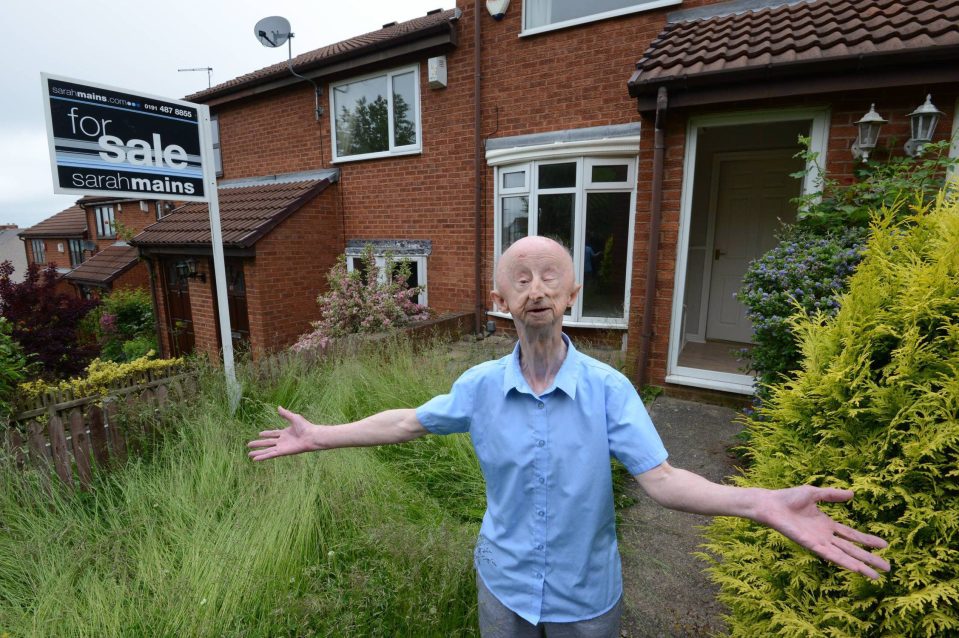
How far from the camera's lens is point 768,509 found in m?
1.11

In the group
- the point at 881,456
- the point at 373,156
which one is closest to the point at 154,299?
the point at 373,156

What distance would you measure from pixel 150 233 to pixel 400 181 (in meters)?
6.08

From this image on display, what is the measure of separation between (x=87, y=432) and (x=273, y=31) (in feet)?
30.6

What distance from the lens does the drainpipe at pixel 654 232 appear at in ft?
15.1

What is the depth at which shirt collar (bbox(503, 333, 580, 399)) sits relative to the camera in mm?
1388

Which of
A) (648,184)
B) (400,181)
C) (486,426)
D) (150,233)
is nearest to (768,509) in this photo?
(486,426)

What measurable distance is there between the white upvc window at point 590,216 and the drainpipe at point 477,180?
0.63 m

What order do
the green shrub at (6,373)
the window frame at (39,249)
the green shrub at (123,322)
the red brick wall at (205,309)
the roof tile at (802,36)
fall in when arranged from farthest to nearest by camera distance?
the window frame at (39,249), the green shrub at (123,322), the red brick wall at (205,309), the green shrub at (6,373), the roof tile at (802,36)

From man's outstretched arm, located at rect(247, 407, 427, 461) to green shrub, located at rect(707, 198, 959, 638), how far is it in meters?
1.31

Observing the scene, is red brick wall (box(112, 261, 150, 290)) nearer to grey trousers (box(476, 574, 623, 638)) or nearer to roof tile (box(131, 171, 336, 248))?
roof tile (box(131, 171, 336, 248))

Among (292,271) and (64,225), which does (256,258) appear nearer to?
(292,271)

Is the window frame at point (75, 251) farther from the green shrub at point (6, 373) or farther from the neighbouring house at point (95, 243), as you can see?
the green shrub at point (6, 373)

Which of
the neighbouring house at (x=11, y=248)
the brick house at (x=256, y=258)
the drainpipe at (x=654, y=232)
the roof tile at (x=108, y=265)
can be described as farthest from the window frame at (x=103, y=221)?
the neighbouring house at (x=11, y=248)

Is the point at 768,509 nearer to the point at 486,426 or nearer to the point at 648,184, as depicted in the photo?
the point at 486,426
